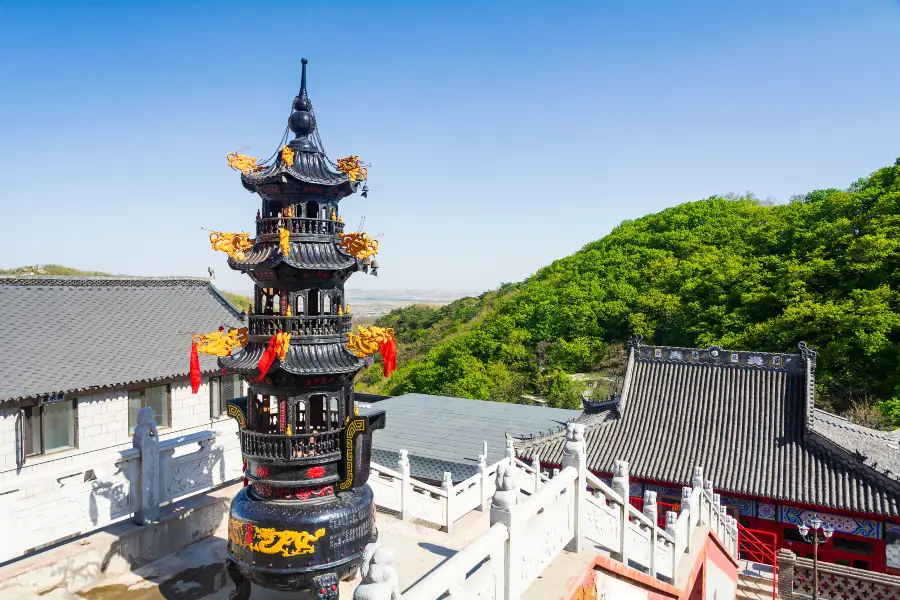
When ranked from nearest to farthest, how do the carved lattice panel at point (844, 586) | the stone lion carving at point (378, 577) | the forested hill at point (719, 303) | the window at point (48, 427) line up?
the stone lion carving at point (378, 577) → the window at point (48, 427) → the carved lattice panel at point (844, 586) → the forested hill at point (719, 303)

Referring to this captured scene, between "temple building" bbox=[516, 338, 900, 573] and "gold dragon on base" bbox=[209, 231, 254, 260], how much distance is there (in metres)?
12.6

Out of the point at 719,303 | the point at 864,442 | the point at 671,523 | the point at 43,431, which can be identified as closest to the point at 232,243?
the point at 671,523

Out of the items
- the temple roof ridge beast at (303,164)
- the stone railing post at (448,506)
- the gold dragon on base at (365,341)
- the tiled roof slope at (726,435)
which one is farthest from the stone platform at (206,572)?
the tiled roof slope at (726,435)

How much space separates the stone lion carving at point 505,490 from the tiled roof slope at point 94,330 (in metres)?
10.2

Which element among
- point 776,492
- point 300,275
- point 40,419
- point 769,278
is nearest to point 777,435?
point 776,492

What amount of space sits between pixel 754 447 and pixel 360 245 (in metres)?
16.6

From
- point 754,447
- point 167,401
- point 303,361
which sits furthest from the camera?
point 754,447

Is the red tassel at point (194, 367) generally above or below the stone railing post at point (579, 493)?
above

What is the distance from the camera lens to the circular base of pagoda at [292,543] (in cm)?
743

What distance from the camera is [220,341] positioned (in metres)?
7.70

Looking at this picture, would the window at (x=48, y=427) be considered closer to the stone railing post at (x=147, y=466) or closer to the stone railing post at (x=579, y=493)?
the stone railing post at (x=147, y=466)

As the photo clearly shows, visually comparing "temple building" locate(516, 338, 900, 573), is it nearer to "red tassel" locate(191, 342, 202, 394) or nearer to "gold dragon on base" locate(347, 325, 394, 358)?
"gold dragon on base" locate(347, 325, 394, 358)

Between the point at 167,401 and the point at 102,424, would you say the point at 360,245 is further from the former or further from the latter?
the point at 167,401

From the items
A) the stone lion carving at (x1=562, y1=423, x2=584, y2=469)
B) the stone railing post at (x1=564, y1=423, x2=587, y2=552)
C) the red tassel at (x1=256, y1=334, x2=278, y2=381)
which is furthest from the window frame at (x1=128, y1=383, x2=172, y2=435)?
the stone railing post at (x1=564, y1=423, x2=587, y2=552)
